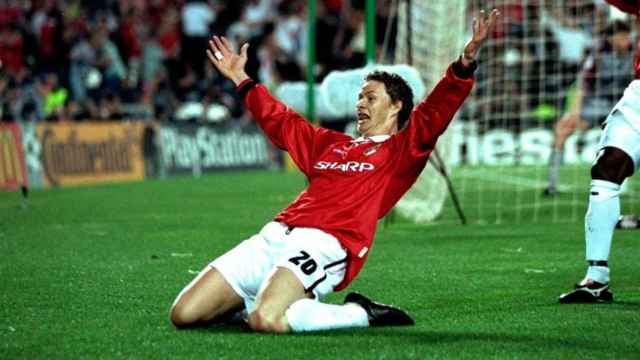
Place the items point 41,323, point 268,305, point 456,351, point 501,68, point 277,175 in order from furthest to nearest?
point 277,175, point 501,68, point 41,323, point 268,305, point 456,351

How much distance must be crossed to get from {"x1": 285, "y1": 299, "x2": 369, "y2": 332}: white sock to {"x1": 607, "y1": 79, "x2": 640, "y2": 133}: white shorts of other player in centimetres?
213

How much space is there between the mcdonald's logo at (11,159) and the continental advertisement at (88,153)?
241mm

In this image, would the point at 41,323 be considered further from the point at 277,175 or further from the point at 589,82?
the point at 277,175

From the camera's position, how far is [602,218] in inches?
313

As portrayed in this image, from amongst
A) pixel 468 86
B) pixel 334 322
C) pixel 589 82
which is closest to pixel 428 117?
pixel 468 86

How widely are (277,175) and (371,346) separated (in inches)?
625

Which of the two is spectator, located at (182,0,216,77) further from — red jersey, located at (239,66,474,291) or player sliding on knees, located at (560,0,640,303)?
red jersey, located at (239,66,474,291)

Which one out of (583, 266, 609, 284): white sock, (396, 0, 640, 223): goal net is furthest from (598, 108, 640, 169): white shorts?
(396, 0, 640, 223): goal net

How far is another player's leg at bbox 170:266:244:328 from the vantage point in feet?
22.7

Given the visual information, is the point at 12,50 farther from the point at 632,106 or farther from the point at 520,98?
the point at 632,106

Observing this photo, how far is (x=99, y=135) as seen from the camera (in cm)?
2136

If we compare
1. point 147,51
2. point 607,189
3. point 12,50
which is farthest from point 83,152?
point 607,189

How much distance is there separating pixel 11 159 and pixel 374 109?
13.5 m

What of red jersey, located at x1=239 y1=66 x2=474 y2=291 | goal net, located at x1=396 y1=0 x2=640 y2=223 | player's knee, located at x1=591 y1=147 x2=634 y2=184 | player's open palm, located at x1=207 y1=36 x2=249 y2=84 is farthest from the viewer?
goal net, located at x1=396 y1=0 x2=640 y2=223
